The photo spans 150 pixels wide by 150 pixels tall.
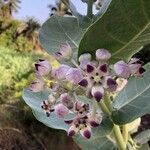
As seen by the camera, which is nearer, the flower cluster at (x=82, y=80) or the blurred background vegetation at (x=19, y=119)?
the flower cluster at (x=82, y=80)

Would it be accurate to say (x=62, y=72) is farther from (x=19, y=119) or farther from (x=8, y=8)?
(x=8, y=8)

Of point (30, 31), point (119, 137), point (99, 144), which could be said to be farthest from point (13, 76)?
point (119, 137)

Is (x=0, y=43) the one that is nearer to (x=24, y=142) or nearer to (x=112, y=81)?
(x=24, y=142)

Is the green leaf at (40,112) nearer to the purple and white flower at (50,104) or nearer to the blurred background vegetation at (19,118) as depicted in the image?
the purple and white flower at (50,104)

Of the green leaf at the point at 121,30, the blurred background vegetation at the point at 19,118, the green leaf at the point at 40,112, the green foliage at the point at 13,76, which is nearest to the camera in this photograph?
the green leaf at the point at 121,30

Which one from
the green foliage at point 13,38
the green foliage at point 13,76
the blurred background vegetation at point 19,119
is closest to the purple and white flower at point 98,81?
the blurred background vegetation at point 19,119

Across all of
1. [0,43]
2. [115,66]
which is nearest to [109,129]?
[115,66]

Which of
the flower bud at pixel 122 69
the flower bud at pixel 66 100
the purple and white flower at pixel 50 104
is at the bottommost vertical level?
the purple and white flower at pixel 50 104

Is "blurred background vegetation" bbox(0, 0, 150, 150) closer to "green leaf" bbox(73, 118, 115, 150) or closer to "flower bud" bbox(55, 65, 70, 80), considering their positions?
"green leaf" bbox(73, 118, 115, 150)
